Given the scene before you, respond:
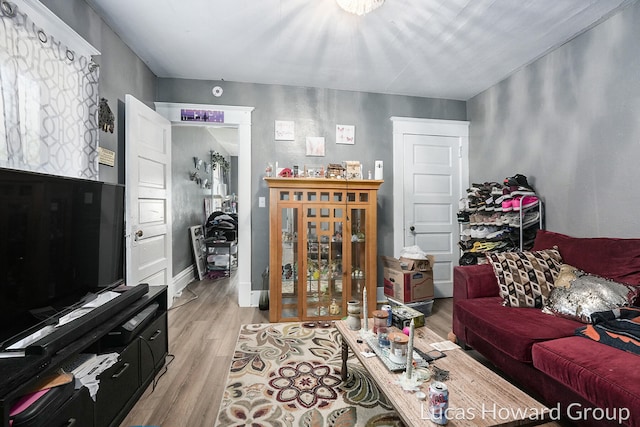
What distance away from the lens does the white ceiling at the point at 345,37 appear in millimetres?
2016

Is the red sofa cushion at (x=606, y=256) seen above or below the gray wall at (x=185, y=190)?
below

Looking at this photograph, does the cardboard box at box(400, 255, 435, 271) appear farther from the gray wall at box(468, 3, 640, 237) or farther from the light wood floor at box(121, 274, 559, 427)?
the gray wall at box(468, 3, 640, 237)

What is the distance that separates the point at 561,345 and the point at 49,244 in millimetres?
2526

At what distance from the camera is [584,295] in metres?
1.68

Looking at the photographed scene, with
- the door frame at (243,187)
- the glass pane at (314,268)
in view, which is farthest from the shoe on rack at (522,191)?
the door frame at (243,187)

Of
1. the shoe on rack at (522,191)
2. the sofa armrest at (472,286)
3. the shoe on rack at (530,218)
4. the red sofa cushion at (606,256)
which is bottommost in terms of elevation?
the sofa armrest at (472,286)

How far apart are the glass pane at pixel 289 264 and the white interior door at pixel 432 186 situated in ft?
4.40

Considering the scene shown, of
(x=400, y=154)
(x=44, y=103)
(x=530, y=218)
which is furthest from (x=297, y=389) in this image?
(x=400, y=154)

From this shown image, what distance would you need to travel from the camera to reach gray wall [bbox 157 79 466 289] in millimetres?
3179

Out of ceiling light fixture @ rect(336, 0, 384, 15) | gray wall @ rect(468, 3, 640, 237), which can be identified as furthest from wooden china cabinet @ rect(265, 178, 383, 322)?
gray wall @ rect(468, 3, 640, 237)

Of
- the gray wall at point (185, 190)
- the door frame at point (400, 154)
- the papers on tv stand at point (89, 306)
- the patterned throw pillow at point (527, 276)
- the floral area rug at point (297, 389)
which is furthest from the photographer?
the gray wall at point (185, 190)

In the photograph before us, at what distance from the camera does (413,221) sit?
138 inches

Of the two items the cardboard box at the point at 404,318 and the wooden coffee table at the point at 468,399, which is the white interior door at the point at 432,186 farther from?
the wooden coffee table at the point at 468,399

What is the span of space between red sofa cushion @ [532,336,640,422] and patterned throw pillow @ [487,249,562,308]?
45 centimetres
